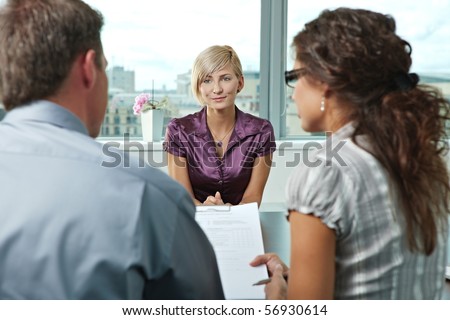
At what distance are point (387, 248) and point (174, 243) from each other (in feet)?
1.47

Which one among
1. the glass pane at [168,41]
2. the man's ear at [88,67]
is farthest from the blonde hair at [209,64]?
the man's ear at [88,67]

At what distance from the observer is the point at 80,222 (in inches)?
38.8

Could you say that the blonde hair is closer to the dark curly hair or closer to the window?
the window

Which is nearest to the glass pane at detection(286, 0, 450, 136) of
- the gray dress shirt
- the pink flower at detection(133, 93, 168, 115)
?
the pink flower at detection(133, 93, 168, 115)

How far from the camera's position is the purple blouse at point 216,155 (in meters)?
2.94

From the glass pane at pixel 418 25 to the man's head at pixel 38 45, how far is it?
360 centimetres

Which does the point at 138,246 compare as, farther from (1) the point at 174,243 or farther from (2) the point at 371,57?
(2) the point at 371,57

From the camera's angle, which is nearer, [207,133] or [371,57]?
[371,57]

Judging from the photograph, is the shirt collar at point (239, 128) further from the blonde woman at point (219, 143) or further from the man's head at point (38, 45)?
the man's head at point (38, 45)

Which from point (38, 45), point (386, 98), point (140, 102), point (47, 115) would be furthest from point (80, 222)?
point (140, 102)

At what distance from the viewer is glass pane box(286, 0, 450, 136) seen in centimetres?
462
